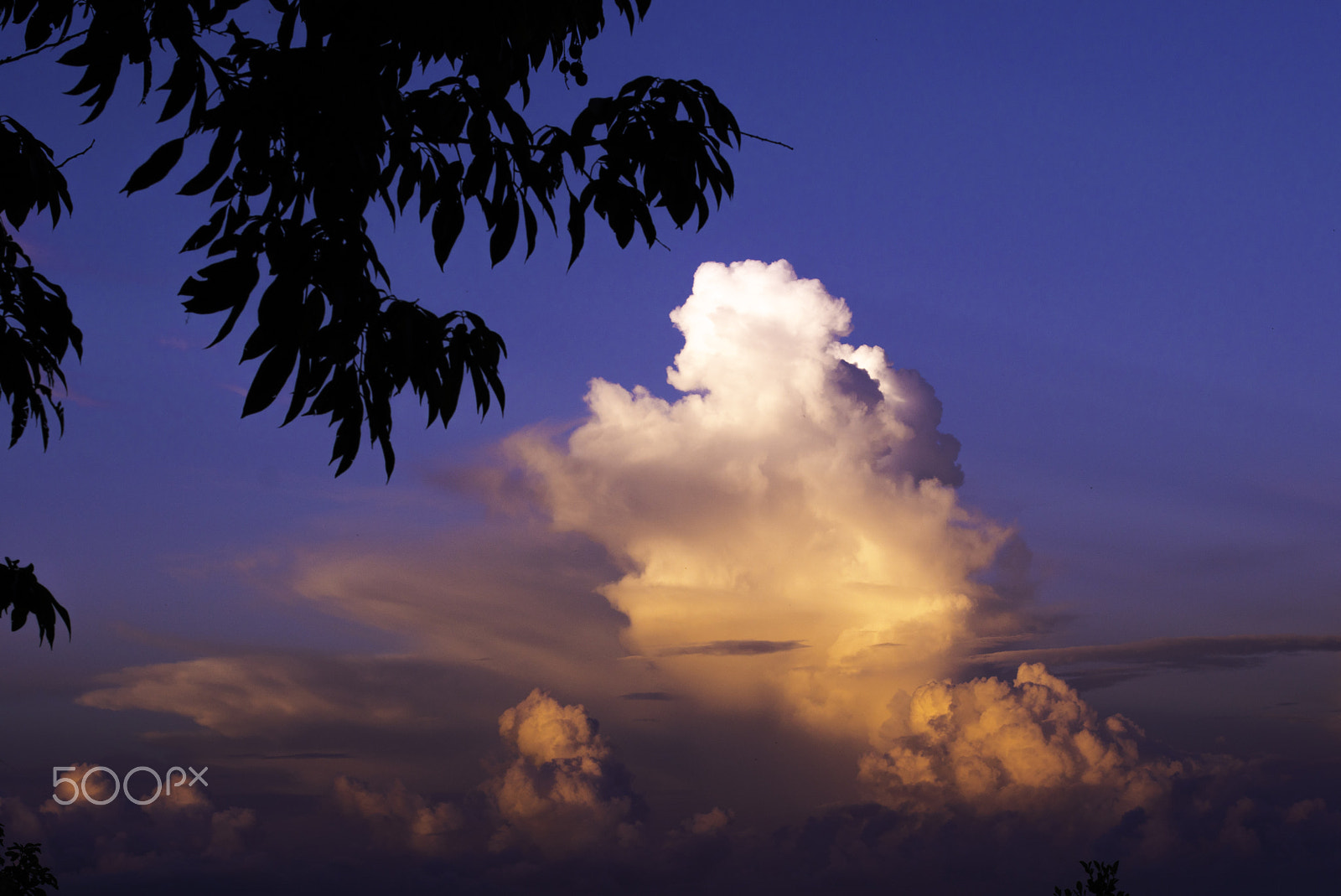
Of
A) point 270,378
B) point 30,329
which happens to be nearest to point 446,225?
point 270,378

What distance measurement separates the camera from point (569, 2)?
6.50m

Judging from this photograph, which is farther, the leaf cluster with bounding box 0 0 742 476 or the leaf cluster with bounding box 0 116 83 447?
the leaf cluster with bounding box 0 116 83 447

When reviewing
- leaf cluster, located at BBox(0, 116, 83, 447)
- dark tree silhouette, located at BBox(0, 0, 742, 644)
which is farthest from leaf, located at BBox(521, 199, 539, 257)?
leaf cluster, located at BBox(0, 116, 83, 447)

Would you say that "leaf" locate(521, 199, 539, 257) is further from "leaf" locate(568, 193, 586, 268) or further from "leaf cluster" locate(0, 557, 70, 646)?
"leaf cluster" locate(0, 557, 70, 646)

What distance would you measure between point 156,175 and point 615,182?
2598mm

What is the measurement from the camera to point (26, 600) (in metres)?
9.20

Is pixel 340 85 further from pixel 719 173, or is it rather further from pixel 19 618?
pixel 19 618

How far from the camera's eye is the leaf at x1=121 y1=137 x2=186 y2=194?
5.71 metres

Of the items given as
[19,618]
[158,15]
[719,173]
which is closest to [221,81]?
[158,15]

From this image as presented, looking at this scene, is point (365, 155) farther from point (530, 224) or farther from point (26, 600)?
point (26, 600)

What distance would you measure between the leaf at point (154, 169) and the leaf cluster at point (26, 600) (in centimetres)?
516

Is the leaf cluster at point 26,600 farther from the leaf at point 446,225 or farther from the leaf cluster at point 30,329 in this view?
the leaf at point 446,225

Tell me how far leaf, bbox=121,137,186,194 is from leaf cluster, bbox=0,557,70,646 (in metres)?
5.16

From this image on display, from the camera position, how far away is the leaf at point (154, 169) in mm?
5715
